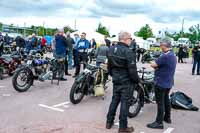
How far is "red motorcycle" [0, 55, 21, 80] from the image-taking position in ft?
38.4

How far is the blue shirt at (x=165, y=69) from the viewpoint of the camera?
6262mm

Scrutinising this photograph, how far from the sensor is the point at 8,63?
11922 millimetres

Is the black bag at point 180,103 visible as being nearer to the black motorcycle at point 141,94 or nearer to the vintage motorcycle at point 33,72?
the black motorcycle at point 141,94

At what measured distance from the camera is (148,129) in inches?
249

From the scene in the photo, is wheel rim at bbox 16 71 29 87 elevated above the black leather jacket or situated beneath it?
situated beneath

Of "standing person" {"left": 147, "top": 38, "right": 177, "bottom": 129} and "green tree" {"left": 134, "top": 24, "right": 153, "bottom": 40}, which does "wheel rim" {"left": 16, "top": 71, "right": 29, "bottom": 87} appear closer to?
"standing person" {"left": 147, "top": 38, "right": 177, "bottom": 129}

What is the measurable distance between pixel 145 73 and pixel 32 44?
36.5 feet

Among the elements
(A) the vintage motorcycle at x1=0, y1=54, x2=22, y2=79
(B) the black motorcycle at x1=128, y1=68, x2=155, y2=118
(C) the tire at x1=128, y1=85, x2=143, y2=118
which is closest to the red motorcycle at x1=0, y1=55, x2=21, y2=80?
(A) the vintage motorcycle at x1=0, y1=54, x2=22, y2=79

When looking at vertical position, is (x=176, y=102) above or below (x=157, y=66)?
below

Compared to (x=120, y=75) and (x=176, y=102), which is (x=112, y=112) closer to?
(x=120, y=75)

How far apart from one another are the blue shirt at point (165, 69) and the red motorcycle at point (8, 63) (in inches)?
269

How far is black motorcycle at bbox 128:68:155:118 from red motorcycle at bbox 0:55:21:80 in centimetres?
581

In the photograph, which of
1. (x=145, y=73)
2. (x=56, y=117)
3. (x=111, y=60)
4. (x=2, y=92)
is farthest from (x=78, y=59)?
(x=111, y=60)

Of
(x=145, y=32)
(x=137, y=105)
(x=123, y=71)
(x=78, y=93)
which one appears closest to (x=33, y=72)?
(x=78, y=93)
